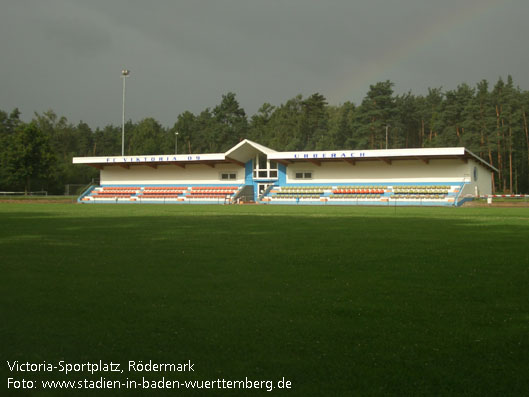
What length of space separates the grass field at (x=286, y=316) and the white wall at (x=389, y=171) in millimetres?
32693

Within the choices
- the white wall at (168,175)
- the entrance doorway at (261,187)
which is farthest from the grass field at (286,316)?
the white wall at (168,175)

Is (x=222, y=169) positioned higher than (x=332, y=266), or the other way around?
(x=222, y=169)

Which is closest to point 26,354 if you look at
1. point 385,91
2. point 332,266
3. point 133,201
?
point 332,266

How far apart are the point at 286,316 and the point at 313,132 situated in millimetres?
81552

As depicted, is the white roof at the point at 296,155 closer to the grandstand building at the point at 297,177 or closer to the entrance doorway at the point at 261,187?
the grandstand building at the point at 297,177

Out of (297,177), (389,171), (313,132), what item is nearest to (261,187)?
(297,177)

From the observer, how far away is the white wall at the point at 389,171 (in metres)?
39.4

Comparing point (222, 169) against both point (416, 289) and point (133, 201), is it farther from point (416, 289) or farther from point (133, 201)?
point (416, 289)

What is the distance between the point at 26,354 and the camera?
11.7 ft

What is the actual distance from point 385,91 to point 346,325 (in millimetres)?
69494

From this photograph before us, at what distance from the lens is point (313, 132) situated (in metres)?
84.6

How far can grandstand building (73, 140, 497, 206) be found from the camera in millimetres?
38438

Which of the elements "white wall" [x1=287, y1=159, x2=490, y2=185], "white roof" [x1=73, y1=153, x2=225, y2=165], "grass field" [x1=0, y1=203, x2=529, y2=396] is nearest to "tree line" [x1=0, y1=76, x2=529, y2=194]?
"white roof" [x1=73, y1=153, x2=225, y2=165]

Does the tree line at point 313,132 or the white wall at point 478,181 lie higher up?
the tree line at point 313,132
